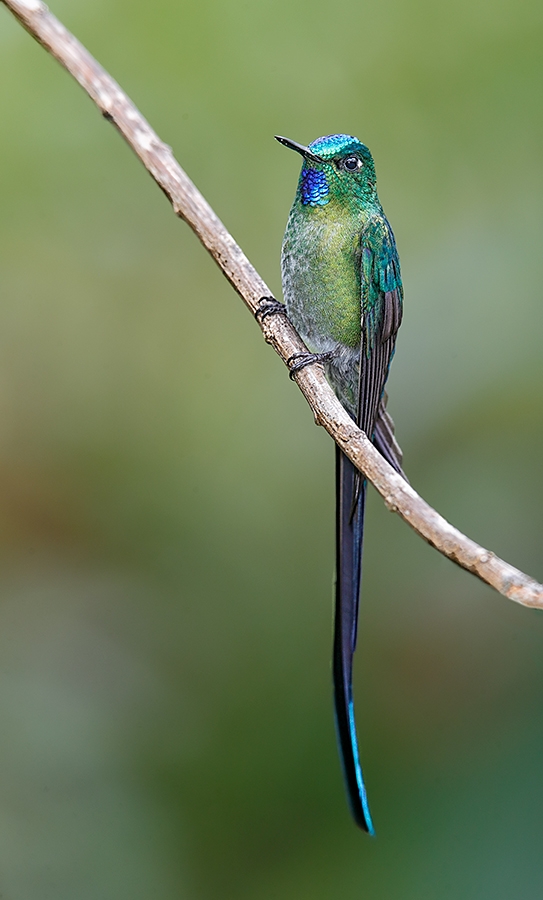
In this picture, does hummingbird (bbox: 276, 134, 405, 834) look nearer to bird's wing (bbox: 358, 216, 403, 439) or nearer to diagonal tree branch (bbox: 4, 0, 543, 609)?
bird's wing (bbox: 358, 216, 403, 439)

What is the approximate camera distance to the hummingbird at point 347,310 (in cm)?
172

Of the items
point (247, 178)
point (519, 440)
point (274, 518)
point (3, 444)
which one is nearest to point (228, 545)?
point (274, 518)

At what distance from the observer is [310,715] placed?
2307 millimetres

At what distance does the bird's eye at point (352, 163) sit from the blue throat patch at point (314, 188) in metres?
0.05

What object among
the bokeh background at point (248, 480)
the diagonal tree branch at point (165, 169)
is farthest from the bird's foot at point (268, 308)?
the bokeh background at point (248, 480)

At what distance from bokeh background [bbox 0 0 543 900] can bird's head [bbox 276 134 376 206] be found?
0.55 metres

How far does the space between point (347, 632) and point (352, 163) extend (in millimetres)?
994

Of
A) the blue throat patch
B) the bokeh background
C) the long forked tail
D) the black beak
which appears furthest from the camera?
the bokeh background

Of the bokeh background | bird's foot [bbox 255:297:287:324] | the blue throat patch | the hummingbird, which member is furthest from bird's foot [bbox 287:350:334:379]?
the bokeh background

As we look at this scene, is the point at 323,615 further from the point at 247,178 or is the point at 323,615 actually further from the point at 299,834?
the point at 247,178

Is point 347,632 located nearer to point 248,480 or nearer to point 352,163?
point 248,480

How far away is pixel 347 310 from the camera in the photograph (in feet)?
6.30

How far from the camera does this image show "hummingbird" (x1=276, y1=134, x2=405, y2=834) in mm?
1720

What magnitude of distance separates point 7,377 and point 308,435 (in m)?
0.95
